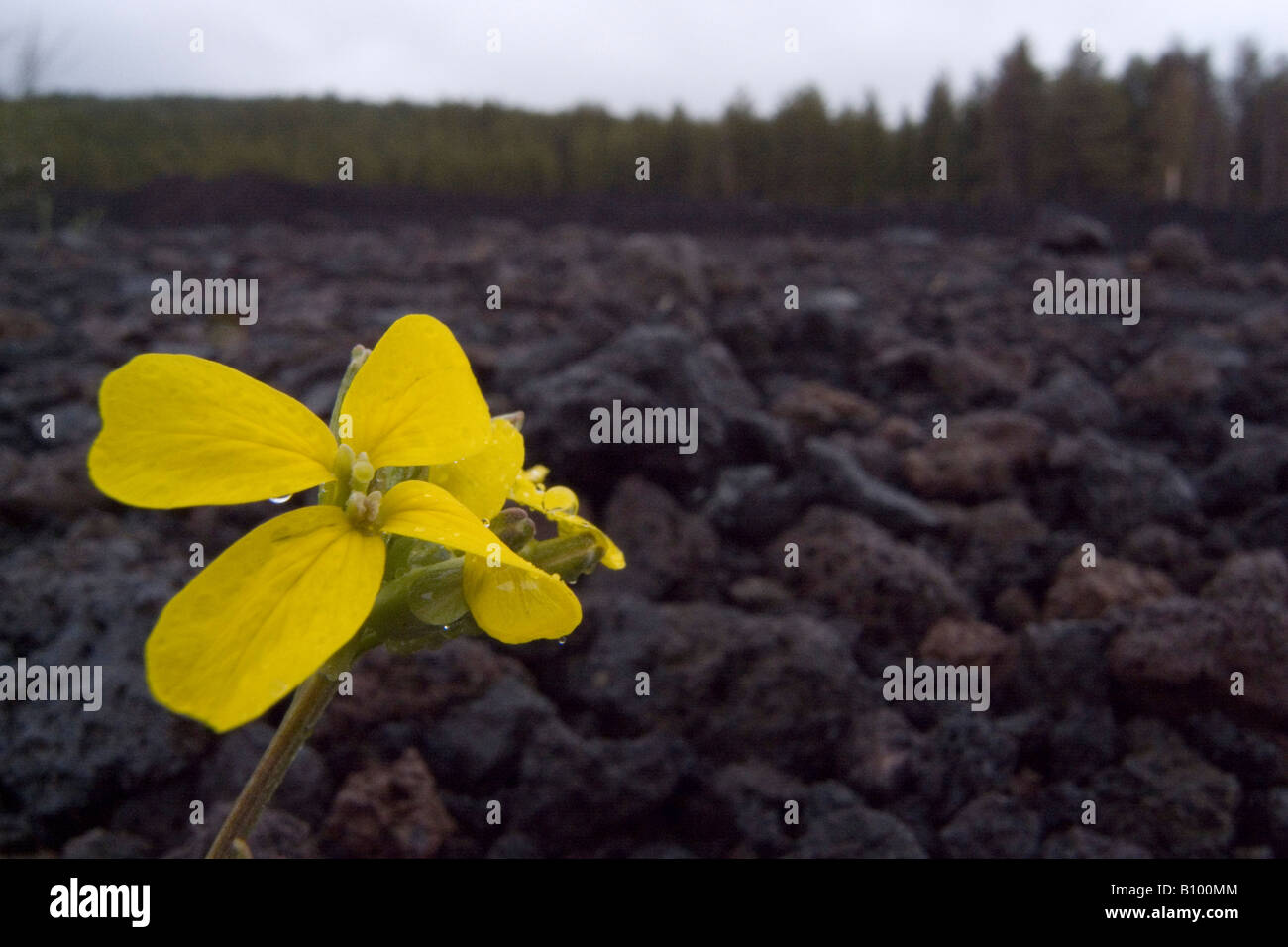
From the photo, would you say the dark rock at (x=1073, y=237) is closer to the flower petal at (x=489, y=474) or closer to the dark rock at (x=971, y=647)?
the dark rock at (x=971, y=647)

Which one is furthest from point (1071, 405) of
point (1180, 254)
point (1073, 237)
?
point (1073, 237)

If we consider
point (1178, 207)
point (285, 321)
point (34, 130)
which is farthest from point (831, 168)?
point (285, 321)

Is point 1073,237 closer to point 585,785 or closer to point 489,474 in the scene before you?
point 585,785

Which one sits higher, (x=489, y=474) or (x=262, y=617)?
(x=489, y=474)

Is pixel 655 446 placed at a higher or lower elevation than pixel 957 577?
higher

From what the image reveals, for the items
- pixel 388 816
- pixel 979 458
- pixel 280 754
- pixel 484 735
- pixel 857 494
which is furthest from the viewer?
pixel 979 458

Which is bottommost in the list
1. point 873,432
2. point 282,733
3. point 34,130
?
point 282,733
